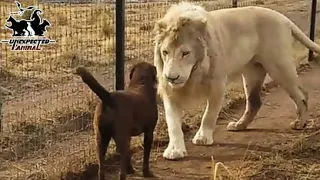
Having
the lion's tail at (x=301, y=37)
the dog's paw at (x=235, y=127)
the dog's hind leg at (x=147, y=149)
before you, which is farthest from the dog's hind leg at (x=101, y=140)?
the lion's tail at (x=301, y=37)

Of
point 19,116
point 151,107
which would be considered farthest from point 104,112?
point 19,116

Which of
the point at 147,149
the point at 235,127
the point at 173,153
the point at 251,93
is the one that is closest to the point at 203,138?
the point at 173,153

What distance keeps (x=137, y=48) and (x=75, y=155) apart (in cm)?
399

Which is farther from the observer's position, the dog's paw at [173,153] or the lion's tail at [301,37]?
the lion's tail at [301,37]

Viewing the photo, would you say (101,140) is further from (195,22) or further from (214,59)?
(214,59)

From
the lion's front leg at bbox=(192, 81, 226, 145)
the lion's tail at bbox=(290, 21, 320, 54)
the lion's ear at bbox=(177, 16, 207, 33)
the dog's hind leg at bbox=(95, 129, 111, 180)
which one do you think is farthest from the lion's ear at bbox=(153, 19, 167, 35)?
the lion's tail at bbox=(290, 21, 320, 54)

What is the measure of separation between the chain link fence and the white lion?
0.67 meters

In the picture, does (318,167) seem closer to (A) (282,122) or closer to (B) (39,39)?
(A) (282,122)

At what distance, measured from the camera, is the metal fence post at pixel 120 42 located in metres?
5.67

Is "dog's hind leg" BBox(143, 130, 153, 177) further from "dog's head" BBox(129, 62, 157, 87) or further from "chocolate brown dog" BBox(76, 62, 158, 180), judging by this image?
"dog's head" BBox(129, 62, 157, 87)

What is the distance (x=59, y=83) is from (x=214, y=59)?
2.76 metres

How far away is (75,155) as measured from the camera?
17.2ft

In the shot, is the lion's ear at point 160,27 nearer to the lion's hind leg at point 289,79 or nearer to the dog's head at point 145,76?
the dog's head at point 145,76

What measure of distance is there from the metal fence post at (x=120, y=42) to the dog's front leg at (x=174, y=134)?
48cm
